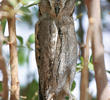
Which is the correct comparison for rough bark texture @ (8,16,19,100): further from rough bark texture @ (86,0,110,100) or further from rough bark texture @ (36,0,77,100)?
rough bark texture @ (86,0,110,100)

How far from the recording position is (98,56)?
1078 mm

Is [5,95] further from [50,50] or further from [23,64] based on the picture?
[23,64]

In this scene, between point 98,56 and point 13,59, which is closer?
point 13,59

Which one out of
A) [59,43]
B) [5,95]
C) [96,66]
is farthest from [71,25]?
[5,95]

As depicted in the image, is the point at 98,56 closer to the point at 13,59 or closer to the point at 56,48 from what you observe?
the point at 56,48

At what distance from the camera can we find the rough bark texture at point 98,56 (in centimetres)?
106

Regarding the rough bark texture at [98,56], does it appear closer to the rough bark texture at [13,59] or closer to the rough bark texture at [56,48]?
the rough bark texture at [56,48]

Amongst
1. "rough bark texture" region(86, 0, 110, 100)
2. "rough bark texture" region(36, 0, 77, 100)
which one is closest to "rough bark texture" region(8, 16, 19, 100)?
"rough bark texture" region(36, 0, 77, 100)

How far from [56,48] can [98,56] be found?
0.18 metres

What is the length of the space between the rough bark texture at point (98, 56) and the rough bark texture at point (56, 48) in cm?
10

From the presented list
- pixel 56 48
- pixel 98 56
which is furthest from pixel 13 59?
pixel 98 56

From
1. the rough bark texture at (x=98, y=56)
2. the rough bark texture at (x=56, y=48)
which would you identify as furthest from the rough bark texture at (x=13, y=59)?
the rough bark texture at (x=98, y=56)

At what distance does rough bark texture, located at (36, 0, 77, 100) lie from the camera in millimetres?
995

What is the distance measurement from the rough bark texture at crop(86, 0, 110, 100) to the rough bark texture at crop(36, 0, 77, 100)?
10cm
